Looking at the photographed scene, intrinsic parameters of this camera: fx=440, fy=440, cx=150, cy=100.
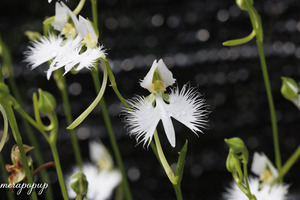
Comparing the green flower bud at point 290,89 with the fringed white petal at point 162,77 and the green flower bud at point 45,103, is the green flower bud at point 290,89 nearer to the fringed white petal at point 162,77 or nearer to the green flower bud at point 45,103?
the fringed white petal at point 162,77

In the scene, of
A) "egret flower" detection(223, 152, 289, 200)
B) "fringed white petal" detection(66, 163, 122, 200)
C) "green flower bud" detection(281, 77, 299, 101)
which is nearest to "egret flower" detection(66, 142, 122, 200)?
"fringed white petal" detection(66, 163, 122, 200)

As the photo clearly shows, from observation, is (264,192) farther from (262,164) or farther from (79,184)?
(79,184)

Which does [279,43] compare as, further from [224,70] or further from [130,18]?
[130,18]

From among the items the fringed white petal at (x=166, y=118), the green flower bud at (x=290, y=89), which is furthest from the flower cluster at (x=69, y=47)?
the green flower bud at (x=290, y=89)

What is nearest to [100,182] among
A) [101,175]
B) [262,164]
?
[101,175]

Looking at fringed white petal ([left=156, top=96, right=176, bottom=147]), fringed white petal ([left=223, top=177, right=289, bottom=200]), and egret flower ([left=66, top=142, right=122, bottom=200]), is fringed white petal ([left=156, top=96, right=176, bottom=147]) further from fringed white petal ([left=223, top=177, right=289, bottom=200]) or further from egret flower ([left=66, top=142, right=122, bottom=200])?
egret flower ([left=66, top=142, right=122, bottom=200])
